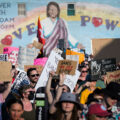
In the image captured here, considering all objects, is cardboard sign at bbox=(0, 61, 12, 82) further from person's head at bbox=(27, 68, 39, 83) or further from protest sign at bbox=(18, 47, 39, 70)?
protest sign at bbox=(18, 47, 39, 70)

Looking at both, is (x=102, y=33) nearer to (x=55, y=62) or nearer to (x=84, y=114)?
(x=55, y=62)

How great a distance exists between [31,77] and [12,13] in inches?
538

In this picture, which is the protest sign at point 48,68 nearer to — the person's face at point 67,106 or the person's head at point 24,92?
the person's head at point 24,92

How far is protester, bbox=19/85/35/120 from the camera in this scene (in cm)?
673

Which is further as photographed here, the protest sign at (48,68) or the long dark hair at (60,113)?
the protest sign at (48,68)

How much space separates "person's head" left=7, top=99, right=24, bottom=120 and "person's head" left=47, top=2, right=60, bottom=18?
16.0 meters

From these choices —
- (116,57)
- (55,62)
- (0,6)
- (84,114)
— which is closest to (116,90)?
(84,114)

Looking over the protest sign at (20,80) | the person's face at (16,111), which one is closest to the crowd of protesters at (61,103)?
the person's face at (16,111)

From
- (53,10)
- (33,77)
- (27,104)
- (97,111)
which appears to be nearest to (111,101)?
(97,111)

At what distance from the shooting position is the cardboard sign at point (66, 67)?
746 centimetres

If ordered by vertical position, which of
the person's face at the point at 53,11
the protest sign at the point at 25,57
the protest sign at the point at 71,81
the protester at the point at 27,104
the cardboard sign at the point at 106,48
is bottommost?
the protester at the point at 27,104

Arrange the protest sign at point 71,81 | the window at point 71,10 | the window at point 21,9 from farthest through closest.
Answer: the window at point 71,10, the window at point 21,9, the protest sign at point 71,81

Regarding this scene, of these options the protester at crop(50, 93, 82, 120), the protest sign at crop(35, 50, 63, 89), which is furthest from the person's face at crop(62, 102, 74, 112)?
the protest sign at crop(35, 50, 63, 89)

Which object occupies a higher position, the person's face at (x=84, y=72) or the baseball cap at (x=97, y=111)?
the person's face at (x=84, y=72)
